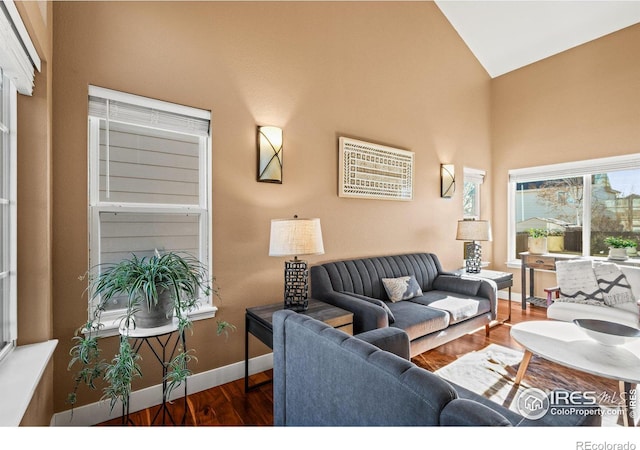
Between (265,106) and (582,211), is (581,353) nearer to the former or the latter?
(265,106)

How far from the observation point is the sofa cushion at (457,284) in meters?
3.33

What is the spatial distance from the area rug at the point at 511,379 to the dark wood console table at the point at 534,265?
Result: 1900 mm

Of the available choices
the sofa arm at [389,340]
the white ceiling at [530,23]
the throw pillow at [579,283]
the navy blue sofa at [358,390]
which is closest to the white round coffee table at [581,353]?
the navy blue sofa at [358,390]

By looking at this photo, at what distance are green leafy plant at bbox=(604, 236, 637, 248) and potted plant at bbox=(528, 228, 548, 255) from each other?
684 millimetres

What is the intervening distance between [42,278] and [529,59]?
6079mm

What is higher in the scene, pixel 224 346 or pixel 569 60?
pixel 569 60

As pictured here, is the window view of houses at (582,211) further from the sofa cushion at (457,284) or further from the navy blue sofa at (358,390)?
the navy blue sofa at (358,390)

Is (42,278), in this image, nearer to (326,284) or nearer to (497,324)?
(326,284)

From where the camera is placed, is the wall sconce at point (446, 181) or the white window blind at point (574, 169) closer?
the white window blind at point (574, 169)

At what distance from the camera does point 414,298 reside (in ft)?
10.4

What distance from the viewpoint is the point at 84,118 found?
6.26ft

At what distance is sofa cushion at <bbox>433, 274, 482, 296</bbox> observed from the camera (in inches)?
131

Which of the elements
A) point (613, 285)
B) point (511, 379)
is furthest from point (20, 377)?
point (613, 285)
